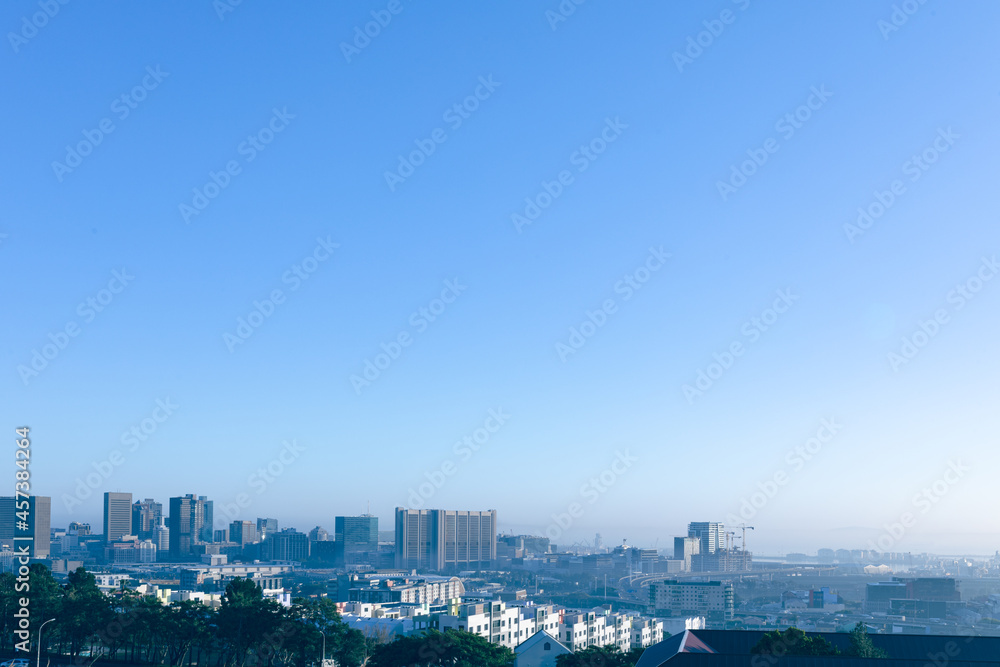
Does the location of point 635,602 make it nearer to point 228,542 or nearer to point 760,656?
point 228,542

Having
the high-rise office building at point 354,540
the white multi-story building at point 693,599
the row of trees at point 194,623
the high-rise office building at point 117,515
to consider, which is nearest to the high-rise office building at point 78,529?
the high-rise office building at point 117,515

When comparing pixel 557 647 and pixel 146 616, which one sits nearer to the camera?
pixel 146 616

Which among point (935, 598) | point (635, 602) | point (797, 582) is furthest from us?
point (797, 582)

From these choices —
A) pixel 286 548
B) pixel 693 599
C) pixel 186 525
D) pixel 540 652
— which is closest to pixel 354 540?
pixel 286 548

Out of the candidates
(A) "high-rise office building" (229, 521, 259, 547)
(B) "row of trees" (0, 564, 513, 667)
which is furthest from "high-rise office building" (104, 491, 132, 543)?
(B) "row of trees" (0, 564, 513, 667)

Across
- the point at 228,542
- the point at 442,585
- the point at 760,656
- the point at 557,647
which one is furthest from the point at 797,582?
the point at 760,656

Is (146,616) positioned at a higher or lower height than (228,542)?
higher

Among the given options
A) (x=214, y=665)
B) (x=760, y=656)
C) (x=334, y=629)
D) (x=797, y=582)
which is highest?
(x=760, y=656)

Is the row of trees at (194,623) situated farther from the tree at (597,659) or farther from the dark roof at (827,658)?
the dark roof at (827,658)
